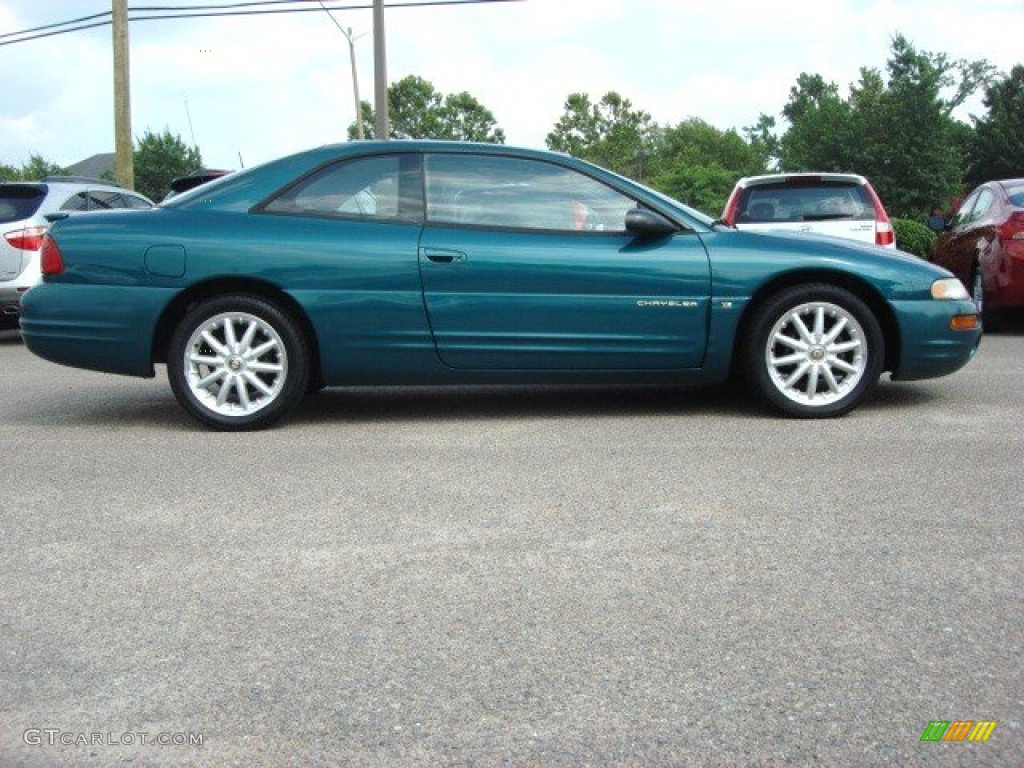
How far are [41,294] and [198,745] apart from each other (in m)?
4.23

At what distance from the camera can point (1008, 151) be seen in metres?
55.2

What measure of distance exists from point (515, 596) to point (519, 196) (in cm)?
328

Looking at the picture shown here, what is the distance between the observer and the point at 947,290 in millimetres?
6379

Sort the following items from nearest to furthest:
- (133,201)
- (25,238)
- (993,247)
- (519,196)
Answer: (519,196), (993,247), (25,238), (133,201)

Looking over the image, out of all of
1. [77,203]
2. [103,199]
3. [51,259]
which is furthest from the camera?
[103,199]

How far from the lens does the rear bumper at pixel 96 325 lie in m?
6.10

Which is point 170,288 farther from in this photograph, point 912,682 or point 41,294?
point 912,682

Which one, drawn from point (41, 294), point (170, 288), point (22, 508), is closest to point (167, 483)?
point (22, 508)

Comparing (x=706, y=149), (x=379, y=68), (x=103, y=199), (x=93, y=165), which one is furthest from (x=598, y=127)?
(x=103, y=199)

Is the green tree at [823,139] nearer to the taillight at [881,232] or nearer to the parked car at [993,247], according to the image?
the parked car at [993,247]

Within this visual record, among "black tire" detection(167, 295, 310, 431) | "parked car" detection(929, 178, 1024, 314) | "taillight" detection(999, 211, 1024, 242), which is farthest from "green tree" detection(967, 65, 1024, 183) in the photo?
"black tire" detection(167, 295, 310, 431)

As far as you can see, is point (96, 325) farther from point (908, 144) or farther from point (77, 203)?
point (908, 144)

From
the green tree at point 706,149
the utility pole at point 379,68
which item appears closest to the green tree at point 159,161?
the green tree at point 706,149

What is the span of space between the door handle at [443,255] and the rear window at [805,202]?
5.09 m
